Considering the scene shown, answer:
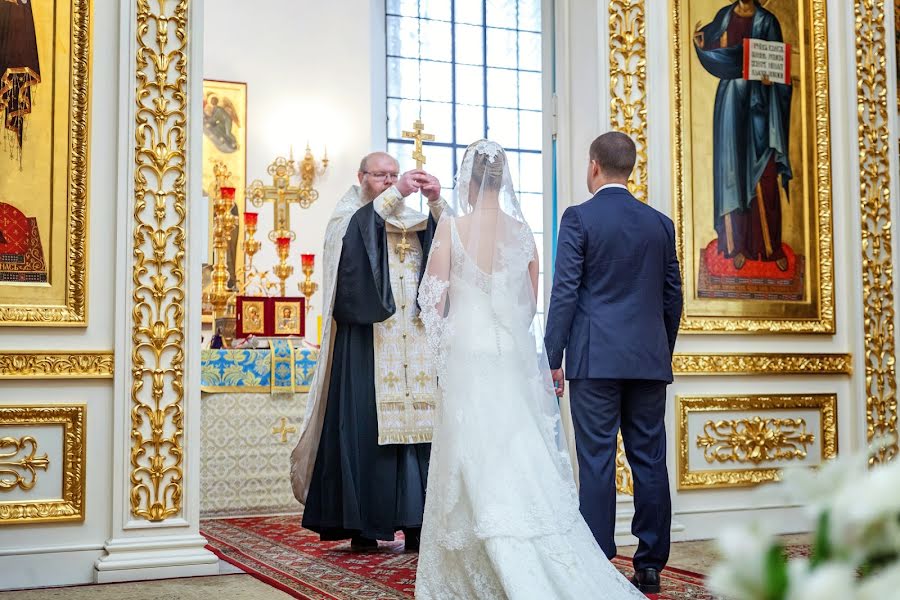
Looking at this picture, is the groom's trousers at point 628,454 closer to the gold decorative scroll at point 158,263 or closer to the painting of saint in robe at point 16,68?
the gold decorative scroll at point 158,263

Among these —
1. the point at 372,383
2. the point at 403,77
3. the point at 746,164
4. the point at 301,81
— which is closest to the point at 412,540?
the point at 372,383

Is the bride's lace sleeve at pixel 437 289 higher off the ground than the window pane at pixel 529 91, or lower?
lower

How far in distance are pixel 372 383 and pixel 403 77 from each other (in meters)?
7.46

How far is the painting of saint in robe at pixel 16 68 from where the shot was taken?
5258 millimetres

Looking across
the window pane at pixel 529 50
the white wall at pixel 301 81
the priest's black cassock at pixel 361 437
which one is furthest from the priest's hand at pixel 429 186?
the window pane at pixel 529 50

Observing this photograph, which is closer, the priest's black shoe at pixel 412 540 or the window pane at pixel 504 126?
the priest's black shoe at pixel 412 540

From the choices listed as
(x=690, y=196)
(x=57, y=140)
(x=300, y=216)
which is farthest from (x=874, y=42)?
(x=300, y=216)

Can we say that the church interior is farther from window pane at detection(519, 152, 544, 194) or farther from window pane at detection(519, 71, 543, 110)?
window pane at detection(519, 71, 543, 110)

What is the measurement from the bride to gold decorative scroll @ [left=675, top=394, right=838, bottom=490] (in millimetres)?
2246

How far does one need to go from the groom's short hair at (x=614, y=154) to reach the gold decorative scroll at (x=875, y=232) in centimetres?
289

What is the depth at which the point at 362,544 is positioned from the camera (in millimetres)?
6039

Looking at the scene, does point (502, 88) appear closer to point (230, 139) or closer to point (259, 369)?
point (230, 139)

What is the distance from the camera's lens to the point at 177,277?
5441 mm

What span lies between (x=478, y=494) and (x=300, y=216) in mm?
7600
